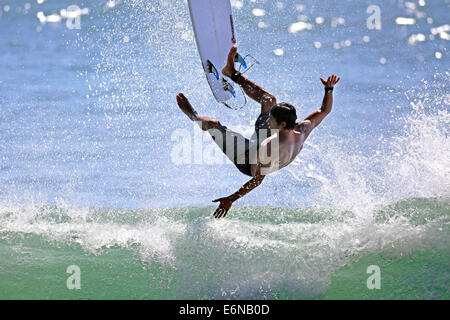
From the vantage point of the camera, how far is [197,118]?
4.47 m

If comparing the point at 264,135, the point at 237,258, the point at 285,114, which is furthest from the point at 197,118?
the point at 237,258

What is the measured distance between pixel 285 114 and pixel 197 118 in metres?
0.87

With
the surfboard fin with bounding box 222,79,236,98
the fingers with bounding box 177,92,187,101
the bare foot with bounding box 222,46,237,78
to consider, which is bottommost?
the surfboard fin with bounding box 222,79,236,98

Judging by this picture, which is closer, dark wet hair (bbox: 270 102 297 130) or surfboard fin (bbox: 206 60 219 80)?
dark wet hair (bbox: 270 102 297 130)

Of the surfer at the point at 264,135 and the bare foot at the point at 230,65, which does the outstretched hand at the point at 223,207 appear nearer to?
the surfer at the point at 264,135

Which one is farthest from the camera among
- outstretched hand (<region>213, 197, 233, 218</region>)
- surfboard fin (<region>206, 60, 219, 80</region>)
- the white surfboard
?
surfboard fin (<region>206, 60, 219, 80</region>)

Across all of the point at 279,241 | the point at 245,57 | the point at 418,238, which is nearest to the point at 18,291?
the point at 279,241

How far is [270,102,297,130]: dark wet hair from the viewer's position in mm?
4297

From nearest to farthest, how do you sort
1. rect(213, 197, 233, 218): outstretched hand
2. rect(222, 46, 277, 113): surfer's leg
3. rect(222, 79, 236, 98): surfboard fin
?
rect(213, 197, 233, 218): outstretched hand < rect(222, 46, 277, 113): surfer's leg < rect(222, 79, 236, 98): surfboard fin

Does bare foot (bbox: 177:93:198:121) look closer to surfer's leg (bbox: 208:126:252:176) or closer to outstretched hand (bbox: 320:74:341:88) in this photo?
surfer's leg (bbox: 208:126:252:176)

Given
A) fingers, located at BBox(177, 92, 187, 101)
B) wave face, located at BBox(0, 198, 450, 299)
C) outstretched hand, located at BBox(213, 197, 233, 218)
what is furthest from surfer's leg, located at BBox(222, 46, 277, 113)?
wave face, located at BBox(0, 198, 450, 299)

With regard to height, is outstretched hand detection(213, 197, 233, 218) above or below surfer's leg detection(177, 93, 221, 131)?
below
